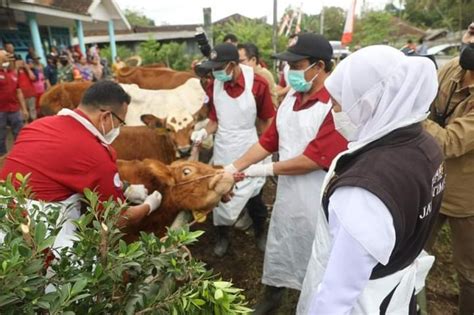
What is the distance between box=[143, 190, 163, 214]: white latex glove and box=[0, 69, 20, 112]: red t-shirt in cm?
467

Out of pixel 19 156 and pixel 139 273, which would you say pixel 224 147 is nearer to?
pixel 19 156

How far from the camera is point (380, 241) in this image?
3.61 feet

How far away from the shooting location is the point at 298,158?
2.36 meters

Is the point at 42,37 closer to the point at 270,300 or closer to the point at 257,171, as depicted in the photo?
the point at 257,171

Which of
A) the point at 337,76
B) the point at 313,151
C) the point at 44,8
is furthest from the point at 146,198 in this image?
the point at 44,8

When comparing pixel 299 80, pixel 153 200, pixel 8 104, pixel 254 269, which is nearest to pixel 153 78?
pixel 8 104

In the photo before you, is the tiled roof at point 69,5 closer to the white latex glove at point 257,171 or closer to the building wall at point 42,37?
the building wall at point 42,37

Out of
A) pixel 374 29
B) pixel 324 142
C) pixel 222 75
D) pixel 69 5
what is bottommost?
pixel 374 29

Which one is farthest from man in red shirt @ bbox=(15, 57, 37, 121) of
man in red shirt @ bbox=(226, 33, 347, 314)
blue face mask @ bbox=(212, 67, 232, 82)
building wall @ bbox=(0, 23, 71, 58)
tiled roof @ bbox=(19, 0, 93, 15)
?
man in red shirt @ bbox=(226, 33, 347, 314)

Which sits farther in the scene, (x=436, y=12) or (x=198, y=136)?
(x=436, y=12)

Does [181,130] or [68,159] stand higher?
[68,159]

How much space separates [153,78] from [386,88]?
17.2 feet

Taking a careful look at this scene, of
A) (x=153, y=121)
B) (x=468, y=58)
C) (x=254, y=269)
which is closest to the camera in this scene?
(x=468, y=58)

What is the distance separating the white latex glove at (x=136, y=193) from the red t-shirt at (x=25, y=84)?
6.46 metres
